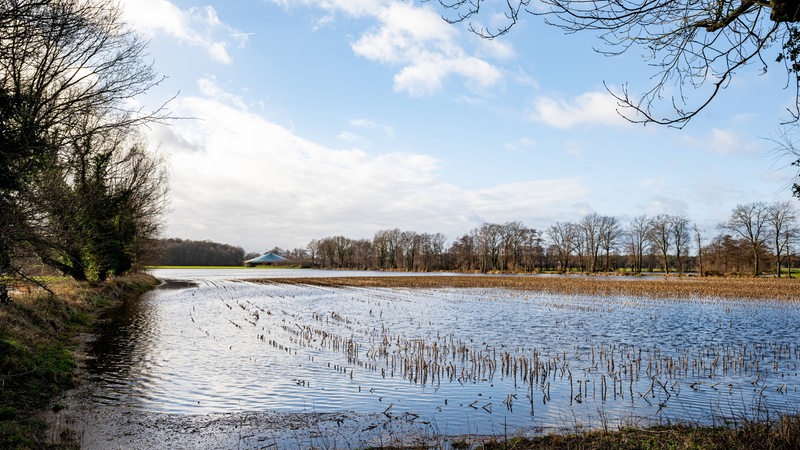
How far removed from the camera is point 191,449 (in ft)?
24.9

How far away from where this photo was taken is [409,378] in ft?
41.2

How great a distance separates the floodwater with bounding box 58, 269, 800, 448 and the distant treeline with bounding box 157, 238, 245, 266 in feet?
506

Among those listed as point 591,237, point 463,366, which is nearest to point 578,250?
point 591,237

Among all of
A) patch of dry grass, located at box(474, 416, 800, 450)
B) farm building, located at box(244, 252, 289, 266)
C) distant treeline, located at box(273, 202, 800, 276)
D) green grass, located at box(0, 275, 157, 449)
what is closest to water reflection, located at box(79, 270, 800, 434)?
patch of dry grass, located at box(474, 416, 800, 450)

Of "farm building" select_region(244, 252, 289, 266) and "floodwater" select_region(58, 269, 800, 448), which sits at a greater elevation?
"farm building" select_region(244, 252, 289, 266)

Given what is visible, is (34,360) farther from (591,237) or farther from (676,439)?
(591,237)

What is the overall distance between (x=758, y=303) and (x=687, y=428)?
32.9 meters

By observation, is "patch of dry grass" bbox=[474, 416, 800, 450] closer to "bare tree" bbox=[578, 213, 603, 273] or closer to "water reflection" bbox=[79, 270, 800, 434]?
"water reflection" bbox=[79, 270, 800, 434]

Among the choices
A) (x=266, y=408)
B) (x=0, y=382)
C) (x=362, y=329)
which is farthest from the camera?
(x=362, y=329)

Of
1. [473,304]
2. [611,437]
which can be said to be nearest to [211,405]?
[611,437]

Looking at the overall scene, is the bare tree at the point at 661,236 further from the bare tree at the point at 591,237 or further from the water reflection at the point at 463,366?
the water reflection at the point at 463,366

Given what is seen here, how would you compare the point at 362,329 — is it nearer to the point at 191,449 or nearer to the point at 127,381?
the point at 127,381

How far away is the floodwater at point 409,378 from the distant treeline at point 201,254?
154359 mm

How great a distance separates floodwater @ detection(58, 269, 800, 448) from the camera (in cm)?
871
